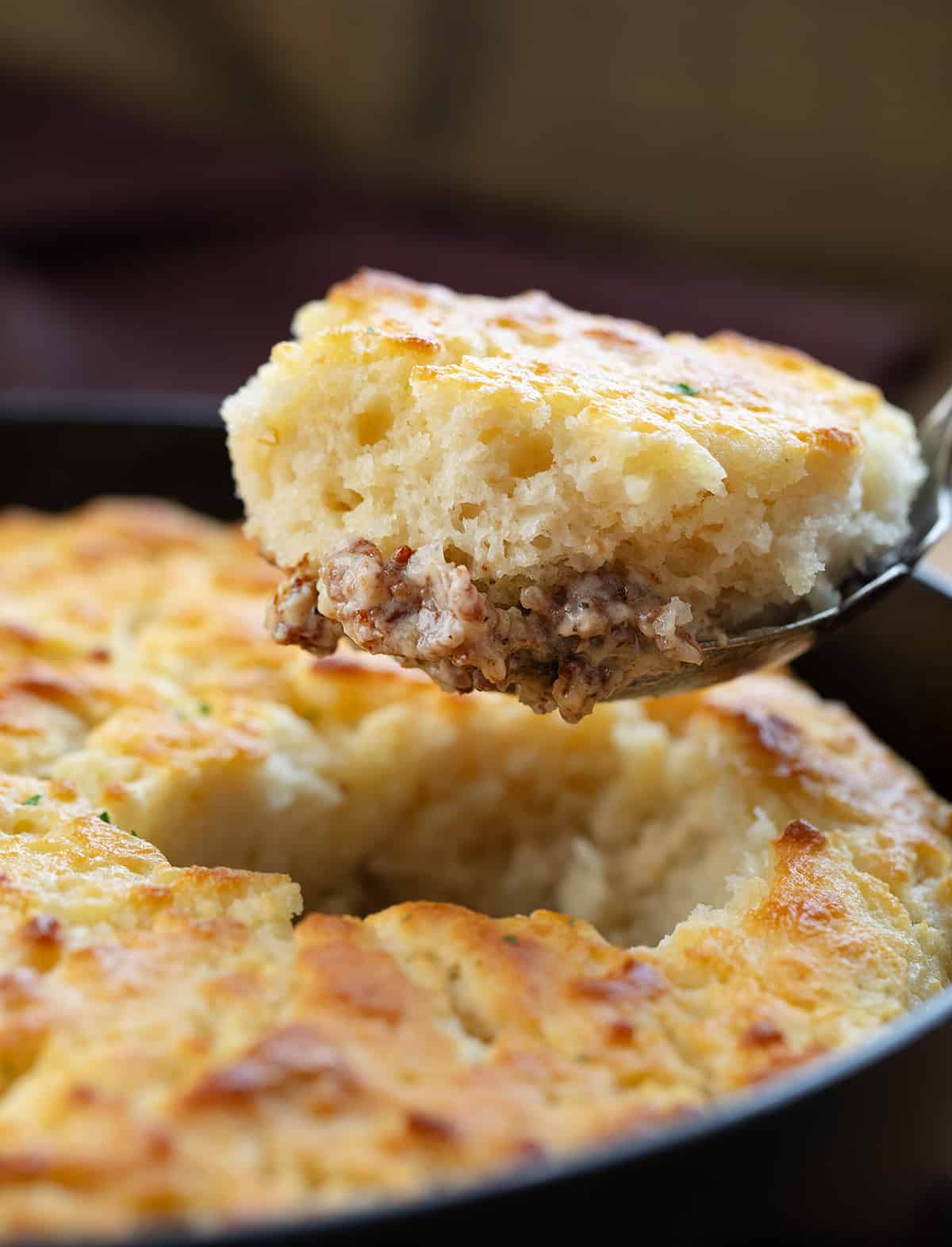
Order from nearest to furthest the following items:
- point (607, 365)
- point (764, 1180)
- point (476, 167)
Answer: point (764, 1180) < point (607, 365) < point (476, 167)

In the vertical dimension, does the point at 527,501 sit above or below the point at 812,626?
above

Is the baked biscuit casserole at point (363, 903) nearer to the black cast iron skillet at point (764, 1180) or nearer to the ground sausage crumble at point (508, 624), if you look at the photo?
the black cast iron skillet at point (764, 1180)

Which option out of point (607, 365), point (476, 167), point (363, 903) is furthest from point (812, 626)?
point (476, 167)

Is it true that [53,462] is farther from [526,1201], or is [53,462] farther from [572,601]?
[526,1201]

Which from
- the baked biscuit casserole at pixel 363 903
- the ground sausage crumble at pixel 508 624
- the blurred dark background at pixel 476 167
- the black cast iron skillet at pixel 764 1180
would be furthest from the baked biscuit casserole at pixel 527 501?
the blurred dark background at pixel 476 167

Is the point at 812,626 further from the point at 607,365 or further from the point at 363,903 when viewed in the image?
the point at 363,903

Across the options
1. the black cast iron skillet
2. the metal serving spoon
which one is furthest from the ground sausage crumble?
the black cast iron skillet
